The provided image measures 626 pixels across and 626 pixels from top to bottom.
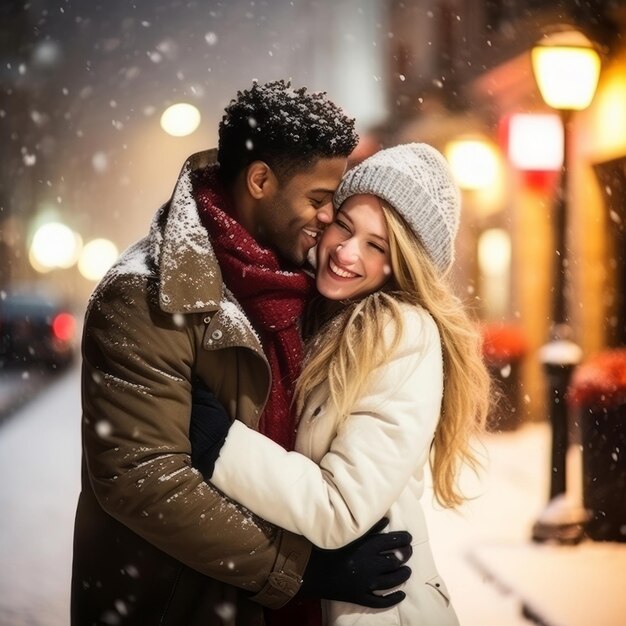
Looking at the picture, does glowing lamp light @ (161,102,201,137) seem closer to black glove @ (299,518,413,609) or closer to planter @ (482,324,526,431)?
planter @ (482,324,526,431)

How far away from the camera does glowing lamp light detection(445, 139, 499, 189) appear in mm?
9477

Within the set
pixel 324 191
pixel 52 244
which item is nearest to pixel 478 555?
pixel 324 191

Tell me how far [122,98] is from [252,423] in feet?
178

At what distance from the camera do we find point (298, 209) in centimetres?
266

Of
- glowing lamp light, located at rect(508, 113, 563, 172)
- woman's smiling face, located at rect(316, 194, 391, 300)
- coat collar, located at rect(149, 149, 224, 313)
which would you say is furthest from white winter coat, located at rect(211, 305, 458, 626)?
glowing lamp light, located at rect(508, 113, 563, 172)

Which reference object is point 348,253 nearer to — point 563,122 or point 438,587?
point 438,587

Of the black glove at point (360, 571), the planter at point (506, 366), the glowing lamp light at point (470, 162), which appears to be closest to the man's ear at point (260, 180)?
the black glove at point (360, 571)

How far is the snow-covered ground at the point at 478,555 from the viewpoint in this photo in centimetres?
499

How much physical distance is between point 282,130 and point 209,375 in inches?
30.9

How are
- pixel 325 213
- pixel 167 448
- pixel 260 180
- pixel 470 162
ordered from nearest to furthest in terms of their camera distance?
pixel 167 448
pixel 260 180
pixel 325 213
pixel 470 162

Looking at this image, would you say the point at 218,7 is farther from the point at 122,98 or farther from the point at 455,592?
the point at 455,592

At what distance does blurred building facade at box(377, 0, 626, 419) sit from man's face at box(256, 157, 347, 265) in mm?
3917

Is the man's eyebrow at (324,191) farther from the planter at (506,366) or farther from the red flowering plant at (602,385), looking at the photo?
the planter at (506,366)

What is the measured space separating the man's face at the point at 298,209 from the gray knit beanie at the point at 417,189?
9 cm
